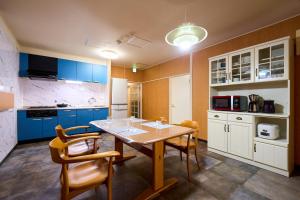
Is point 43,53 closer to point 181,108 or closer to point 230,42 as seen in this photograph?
point 181,108

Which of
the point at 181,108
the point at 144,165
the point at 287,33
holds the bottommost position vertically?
the point at 144,165

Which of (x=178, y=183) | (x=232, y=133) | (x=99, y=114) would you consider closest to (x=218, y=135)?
(x=232, y=133)

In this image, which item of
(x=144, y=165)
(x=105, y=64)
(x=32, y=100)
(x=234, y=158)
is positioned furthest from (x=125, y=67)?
(x=234, y=158)

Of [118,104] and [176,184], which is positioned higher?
[118,104]

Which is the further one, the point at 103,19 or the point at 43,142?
the point at 43,142

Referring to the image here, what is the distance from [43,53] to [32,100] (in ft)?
4.61

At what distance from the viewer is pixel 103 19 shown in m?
2.47

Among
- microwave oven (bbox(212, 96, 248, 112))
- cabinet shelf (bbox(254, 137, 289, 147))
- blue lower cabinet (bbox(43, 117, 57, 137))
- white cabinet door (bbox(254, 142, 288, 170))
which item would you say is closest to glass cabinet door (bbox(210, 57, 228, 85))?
microwave oven (bbox(212, 96, 248, 112))

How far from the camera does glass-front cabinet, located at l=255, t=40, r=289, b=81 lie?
2.22m

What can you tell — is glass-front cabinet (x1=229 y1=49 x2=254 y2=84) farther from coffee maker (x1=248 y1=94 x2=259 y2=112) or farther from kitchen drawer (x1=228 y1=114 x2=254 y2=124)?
kitchen drawer (x1=228 y1=114 x2=254 y2=124)

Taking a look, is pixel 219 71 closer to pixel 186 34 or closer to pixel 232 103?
pixel 232 103

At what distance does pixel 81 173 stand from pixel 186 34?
6.38ft

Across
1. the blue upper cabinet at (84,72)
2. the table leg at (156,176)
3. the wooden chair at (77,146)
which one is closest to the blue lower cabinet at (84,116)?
the blue upper cabinet at (84,72)

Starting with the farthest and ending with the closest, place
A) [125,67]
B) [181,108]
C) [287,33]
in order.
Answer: [125,67]
[181,108]
[287,33]
